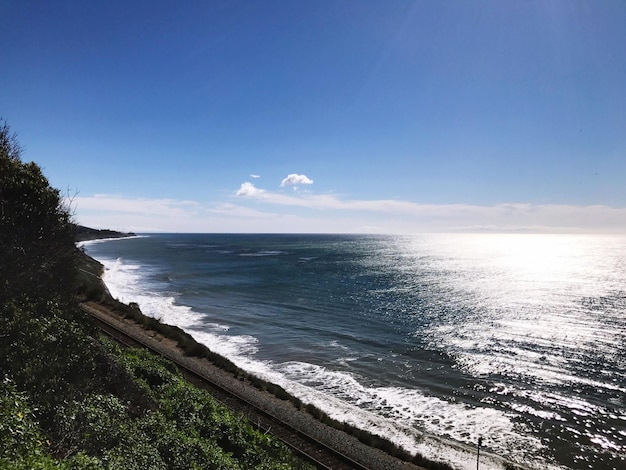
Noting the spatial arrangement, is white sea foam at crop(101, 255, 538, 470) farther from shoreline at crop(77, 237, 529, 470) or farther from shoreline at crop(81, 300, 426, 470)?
shoreline at crop(81, 300, 426, 470)

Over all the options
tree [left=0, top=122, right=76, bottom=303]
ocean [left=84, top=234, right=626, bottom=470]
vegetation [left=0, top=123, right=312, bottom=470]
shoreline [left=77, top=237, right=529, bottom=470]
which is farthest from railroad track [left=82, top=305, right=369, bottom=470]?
tree [left=0, top=122, right=76, bottom=303]

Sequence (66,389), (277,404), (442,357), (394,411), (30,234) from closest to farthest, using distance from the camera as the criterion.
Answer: (66,389) < (30,234) < (277,404) < (394,411) < (442,357)

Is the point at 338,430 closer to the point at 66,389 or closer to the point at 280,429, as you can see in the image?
the point at 280,429

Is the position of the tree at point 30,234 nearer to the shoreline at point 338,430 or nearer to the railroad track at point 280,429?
the railroad track at point 280,429

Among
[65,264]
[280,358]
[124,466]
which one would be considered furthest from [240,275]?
[124,466]

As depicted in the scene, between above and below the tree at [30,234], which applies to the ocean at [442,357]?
below

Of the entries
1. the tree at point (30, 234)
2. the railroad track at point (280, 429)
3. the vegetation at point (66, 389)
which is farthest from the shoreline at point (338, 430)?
the tree at point (30, 234)

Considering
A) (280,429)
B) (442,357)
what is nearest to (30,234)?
(280,429)

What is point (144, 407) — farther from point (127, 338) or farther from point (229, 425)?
point (127, 338)
